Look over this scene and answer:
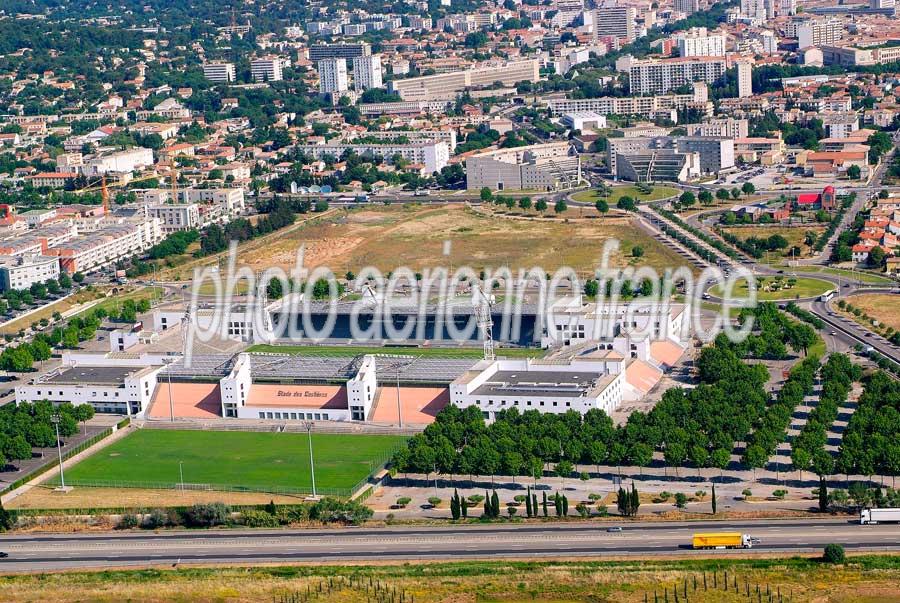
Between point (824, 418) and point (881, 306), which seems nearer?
point (824, 418)

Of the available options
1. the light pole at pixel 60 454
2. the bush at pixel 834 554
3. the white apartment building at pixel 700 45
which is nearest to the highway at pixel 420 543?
the bush at pixel 834 554

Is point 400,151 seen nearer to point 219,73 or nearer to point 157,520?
→ point 219,73

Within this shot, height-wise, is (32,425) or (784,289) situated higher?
(32,425)

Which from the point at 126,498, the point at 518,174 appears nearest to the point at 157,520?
the point at 126,498

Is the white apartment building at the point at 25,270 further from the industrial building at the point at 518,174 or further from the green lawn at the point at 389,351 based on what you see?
the industrial building at the point at 518,174

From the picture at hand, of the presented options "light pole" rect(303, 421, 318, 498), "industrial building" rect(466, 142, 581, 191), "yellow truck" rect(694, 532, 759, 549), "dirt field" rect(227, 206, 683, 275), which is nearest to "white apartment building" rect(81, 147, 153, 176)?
"dirt field" rect(227, 206, 683, 275)

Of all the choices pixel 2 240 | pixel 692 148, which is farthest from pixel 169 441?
pixel 692 148
